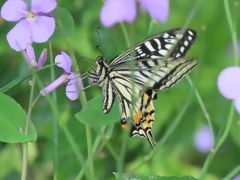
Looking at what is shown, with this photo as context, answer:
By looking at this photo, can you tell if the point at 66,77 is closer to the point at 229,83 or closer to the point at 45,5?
the point at 45,5

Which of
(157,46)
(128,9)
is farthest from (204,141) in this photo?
(128,9)

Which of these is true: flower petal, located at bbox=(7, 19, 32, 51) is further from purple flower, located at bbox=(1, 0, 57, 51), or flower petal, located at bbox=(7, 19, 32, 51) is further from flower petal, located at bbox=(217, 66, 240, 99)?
flower petal, located at bbox=(217, 66, 240, 99)

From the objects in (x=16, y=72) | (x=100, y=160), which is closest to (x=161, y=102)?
(x=100, y=160)

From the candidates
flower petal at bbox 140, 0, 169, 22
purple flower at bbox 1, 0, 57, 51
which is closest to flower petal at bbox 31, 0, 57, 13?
purple flower at bbox 1, 0, 57, 51

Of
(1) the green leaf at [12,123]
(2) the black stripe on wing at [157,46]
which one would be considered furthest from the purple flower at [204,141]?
(1) the green leaf at [12,123]

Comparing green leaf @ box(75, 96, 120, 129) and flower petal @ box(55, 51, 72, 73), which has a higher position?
flower petal @ box(55, 51, 72, 73)
